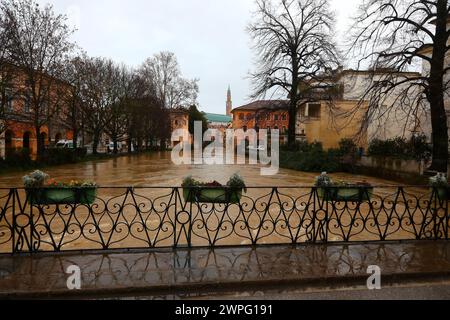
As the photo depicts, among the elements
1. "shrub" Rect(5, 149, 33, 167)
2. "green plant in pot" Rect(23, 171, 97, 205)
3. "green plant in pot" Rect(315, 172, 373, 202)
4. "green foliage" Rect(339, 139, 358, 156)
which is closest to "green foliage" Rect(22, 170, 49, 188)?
"green plant in pot" Rect(23, 171, 97, 205)

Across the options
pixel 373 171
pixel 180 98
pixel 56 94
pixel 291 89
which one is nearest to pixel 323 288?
pixel 373 171

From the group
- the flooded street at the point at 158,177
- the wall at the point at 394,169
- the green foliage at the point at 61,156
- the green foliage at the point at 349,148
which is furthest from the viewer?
the green foliage at the point at 61,156

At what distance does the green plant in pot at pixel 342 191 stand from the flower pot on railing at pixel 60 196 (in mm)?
3926

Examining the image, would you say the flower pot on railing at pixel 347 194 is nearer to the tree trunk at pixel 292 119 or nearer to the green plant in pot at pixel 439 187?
the green plant in pot at pixel 439 187

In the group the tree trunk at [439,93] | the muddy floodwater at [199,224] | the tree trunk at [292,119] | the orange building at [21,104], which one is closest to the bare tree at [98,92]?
the orange building at [21,104]

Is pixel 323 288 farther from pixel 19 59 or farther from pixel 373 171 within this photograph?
pixel 19 59

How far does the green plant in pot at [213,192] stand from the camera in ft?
16.2

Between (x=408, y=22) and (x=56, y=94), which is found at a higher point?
(x=408, y=22)

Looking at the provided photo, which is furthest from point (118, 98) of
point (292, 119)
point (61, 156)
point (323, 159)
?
point (323, 159)

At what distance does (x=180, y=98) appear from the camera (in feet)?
162

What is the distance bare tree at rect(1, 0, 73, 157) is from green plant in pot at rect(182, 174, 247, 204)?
779 inches

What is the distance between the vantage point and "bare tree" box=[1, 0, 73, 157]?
1914 centimetres

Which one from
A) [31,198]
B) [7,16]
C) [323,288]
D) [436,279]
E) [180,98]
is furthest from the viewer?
[180,98]
